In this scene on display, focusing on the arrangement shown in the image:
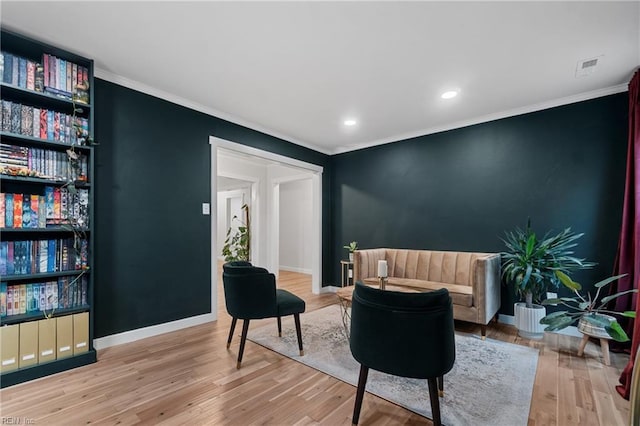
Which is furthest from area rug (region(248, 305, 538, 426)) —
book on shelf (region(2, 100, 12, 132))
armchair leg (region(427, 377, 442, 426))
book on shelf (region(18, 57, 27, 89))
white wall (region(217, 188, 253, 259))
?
white wall (region(217, 188, 253, 259))

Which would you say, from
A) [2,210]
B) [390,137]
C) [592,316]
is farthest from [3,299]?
[592,316]

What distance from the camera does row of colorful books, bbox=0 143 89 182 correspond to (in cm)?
217

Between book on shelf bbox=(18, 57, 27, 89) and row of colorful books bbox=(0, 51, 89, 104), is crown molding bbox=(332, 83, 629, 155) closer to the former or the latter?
row of colorful books bbox=(0, 51, 89, 104)

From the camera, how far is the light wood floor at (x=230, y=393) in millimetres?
1784

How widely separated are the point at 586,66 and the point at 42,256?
4.79 m

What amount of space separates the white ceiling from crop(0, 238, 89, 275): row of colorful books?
158 cm

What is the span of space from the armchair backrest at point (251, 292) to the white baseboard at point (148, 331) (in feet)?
3.82

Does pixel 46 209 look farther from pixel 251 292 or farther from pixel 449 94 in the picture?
pixel 449 94

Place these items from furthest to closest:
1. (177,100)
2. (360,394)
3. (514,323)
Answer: (514,323) < (177,100) < (360,394)

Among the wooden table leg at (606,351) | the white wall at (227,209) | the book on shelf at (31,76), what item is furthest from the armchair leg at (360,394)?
the white wall at (227,209)

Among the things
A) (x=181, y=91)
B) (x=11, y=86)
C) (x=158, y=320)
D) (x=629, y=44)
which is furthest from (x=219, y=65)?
(x=629, y=44)

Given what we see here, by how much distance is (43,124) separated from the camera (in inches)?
92.0

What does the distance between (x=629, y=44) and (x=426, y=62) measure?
149 cm

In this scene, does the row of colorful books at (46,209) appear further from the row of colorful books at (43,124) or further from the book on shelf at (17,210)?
the row of colorful books at (43,124)
